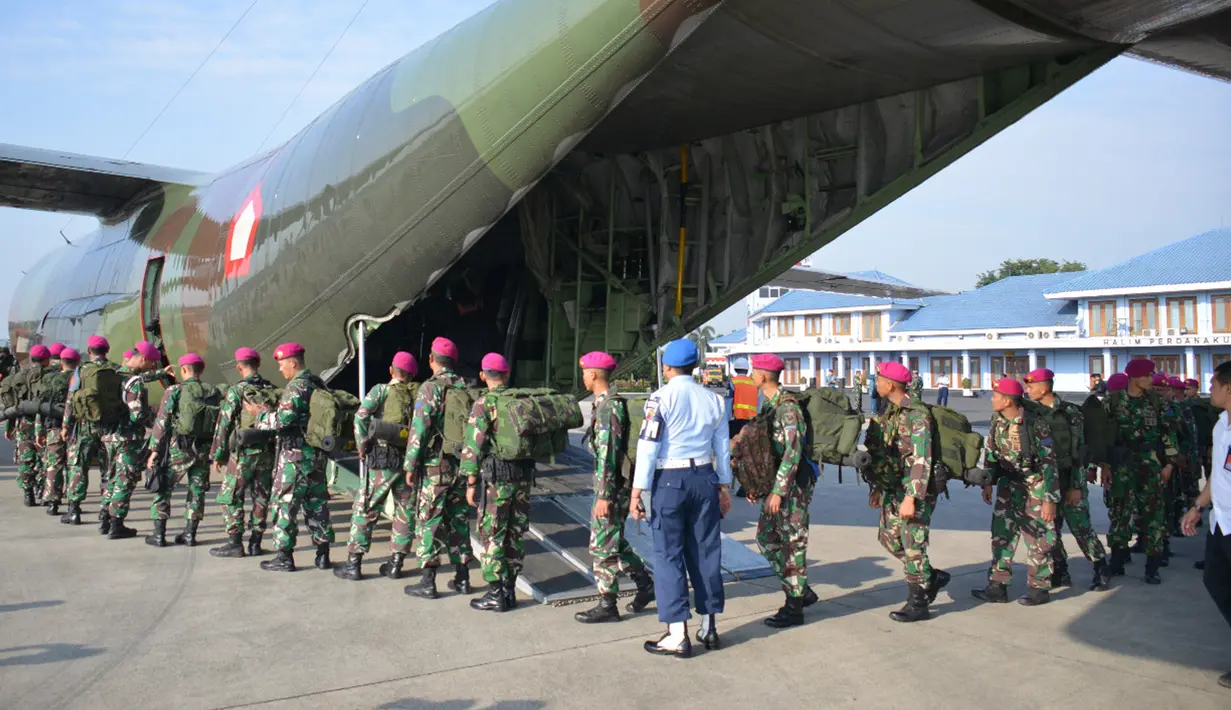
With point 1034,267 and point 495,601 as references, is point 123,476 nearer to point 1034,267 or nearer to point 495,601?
point 495,601

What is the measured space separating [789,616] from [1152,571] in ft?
11.0

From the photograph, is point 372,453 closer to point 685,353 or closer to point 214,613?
point 214,613

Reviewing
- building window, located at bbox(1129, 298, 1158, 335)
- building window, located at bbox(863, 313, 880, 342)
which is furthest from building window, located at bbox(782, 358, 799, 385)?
building window, located at bbox(1129, 298, 1158, 335)

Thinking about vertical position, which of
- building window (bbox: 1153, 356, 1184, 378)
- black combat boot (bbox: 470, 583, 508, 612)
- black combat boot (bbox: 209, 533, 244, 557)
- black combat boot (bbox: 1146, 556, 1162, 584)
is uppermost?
building window (bbox: 1153, 356, 1184, 378)

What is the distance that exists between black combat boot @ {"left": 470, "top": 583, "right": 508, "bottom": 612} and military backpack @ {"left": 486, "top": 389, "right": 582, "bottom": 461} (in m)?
0.83

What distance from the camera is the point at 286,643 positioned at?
190 inches

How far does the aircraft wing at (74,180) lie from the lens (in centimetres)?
968

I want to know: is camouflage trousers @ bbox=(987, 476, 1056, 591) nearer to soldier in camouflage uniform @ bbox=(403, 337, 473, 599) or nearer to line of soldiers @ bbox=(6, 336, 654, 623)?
line of soldiers @ bbox=(6, 336, 654, 623)

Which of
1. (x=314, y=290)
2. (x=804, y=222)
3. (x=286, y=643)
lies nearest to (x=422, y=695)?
(x=286, y=643)

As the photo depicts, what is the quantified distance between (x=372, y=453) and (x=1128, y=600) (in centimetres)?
536

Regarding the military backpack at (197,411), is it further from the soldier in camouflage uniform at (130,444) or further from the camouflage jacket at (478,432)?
the camouflage jacket at (478,432)

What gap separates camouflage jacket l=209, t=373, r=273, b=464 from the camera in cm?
689

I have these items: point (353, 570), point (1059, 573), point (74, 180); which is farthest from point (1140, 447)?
point (74, 180)

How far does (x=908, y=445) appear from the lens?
563 centimetres
